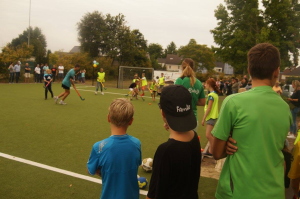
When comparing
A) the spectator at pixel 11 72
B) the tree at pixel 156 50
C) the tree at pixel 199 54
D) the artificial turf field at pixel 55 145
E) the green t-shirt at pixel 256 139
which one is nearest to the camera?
the green t-shirt at pixel 256 139

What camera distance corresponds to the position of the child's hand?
1733 millimetres

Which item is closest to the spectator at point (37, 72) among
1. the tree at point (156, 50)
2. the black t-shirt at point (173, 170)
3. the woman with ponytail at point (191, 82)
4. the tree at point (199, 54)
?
the woman with ponytail at point (191, 82)

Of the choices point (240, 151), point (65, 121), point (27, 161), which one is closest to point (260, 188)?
point (240, 151)

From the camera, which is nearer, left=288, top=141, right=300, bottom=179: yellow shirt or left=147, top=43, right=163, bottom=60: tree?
left=288, top=141, right=300, bottom=179: yellow shirt

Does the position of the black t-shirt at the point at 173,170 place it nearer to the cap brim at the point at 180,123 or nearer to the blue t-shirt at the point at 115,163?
the cap brim at the point at 180,123

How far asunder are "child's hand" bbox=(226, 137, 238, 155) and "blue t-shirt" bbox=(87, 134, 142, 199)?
87 centimetres

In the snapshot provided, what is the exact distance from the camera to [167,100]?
1.85 metres

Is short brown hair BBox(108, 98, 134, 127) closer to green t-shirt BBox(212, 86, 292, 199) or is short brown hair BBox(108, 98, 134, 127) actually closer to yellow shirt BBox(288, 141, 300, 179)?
green t-shirt BBox(212, 86, 292, 199)

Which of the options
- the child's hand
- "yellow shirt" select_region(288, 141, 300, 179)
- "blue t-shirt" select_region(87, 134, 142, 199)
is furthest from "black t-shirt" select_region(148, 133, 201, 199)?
"yellow shirt" select_region(288, 141, 300, 179)

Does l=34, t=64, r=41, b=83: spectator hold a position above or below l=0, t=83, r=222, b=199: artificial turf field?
above

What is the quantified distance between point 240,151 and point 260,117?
29cm

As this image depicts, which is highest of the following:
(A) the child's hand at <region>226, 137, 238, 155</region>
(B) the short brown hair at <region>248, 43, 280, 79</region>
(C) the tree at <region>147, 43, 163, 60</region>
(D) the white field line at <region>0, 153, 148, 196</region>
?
(C) the tree at <region>147, 43, 163, 60</region>

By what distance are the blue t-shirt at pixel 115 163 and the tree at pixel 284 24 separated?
20.6 metres

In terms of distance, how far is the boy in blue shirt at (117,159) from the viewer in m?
2.11
